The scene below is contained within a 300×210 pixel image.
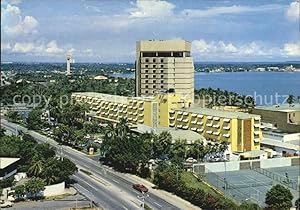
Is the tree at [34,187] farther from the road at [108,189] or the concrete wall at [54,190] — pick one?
the road at [108,189]

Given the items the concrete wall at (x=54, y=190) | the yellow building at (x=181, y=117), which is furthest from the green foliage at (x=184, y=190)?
the yellow building at (x=181, y=117)

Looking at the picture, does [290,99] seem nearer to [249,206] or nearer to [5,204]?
[249,206]

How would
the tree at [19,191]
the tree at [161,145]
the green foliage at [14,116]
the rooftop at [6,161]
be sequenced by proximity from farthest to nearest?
the green foliage at [14,116] < the tree at [161,145] < the rooftop at [6,161] < the tree at [19,191]

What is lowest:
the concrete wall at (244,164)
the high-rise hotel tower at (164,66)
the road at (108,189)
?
the road at (108,189)

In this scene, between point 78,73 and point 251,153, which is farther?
point 78,73

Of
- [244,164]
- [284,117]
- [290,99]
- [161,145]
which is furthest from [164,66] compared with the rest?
[244,164]

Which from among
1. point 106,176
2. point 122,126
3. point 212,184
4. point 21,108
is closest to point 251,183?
point 212,184

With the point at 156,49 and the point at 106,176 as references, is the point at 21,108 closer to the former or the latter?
the point at 156,49
